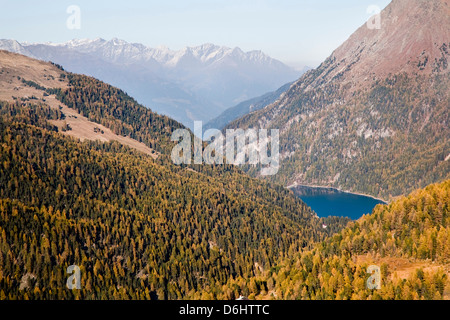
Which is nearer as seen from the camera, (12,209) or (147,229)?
(12,209)

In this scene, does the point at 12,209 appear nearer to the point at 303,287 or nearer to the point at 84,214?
the point at 84,214

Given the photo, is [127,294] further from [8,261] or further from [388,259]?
[388,259]

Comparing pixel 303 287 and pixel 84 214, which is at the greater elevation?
pixel 84 214

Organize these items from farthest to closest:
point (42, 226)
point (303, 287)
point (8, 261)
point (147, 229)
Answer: point (147, 229)
point (42, 226)
point (8, 261)
point (303, 287)

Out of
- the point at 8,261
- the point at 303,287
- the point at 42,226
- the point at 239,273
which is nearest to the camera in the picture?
the point at 303,287
